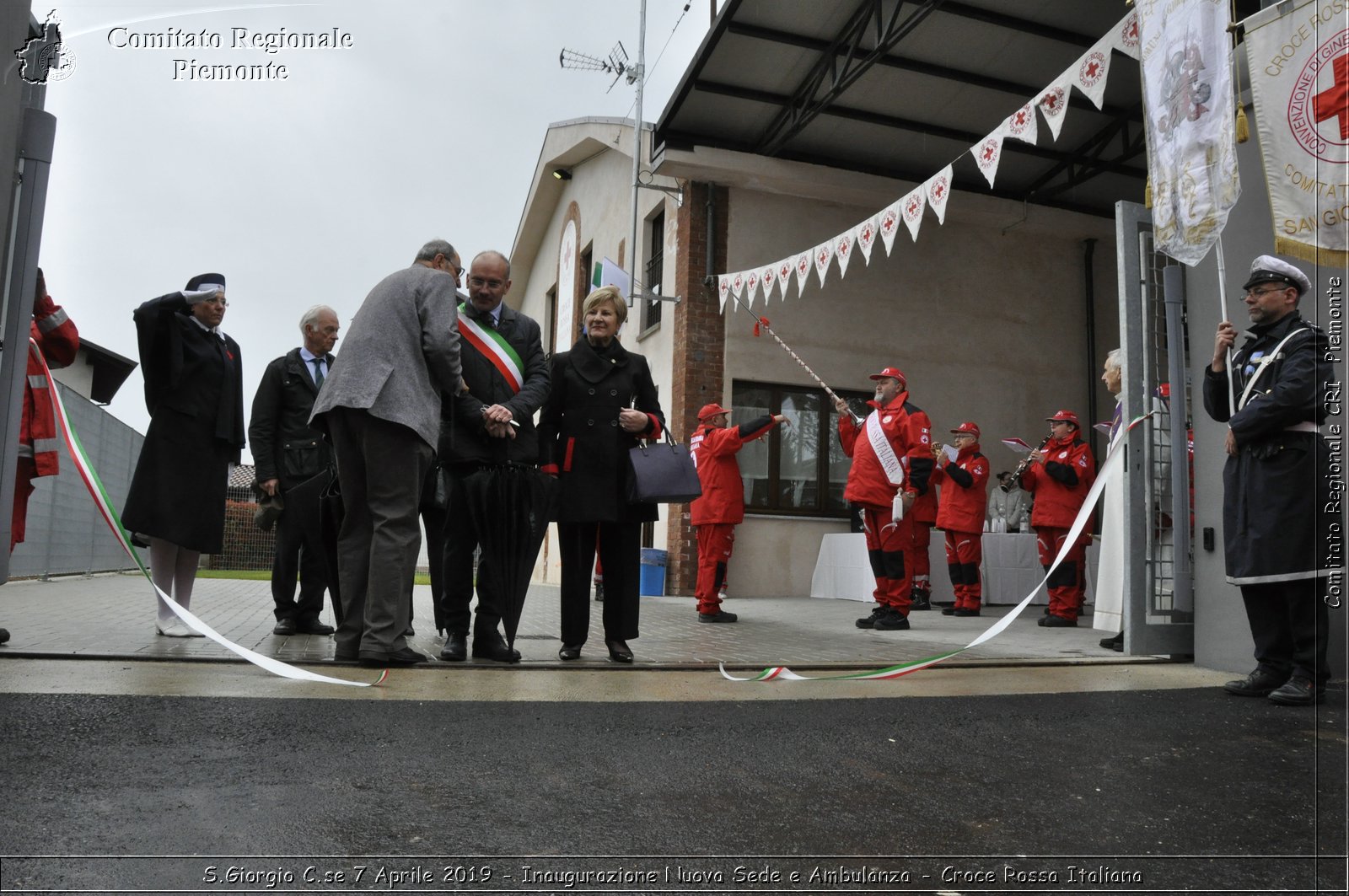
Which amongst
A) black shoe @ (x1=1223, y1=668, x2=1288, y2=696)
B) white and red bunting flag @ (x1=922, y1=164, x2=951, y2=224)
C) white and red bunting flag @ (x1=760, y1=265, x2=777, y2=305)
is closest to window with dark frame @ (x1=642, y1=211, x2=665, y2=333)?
white and red bunting flag @ (x1=760, y1=265, x2=777, y2=305)

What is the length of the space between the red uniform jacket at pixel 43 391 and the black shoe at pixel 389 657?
179 centimetres

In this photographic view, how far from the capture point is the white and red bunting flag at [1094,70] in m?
6.99

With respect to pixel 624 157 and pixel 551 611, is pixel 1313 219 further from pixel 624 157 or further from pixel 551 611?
pixel 624 157

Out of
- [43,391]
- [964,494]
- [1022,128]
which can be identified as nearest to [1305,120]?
[1022,128]

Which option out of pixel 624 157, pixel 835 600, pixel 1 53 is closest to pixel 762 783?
pixel 1 53

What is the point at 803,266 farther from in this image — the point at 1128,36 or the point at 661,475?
the point at 661,475

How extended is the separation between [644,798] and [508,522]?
8.60 feet

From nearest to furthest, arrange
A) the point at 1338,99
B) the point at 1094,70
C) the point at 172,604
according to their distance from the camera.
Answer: the point at 1338,99
the point at 172,604
the point at 1094,70

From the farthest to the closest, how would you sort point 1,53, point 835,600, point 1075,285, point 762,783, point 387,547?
1. point 1075,285
2. point 835,600
3. point 387,547
4. point 1,53
5. point 762,783

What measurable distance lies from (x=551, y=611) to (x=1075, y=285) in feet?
32.6

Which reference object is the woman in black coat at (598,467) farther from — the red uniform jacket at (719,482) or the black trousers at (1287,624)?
the red uniform jacket at (719,482)

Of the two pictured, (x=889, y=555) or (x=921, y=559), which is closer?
(x=889, y=555)

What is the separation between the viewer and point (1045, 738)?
11.1 ft

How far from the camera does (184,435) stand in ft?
18.0
